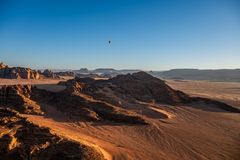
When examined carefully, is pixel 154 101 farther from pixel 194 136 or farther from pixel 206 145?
pixel 206 145

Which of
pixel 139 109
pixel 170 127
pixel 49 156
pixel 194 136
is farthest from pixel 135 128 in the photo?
pixel 49 156

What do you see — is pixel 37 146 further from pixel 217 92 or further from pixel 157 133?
pixel 217 92

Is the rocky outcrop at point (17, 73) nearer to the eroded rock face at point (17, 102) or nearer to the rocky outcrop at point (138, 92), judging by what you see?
the rocky outcrop at point (138, 92)

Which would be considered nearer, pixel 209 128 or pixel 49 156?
pixel 49 156

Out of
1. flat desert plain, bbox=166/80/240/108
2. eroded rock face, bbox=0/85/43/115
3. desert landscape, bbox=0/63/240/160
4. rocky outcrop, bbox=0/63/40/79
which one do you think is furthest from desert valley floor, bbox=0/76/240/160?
rocky outcrop, bbox=0/63/40/79

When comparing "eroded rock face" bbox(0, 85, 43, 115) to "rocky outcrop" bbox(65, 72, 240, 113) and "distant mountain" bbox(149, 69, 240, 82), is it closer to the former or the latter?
"rocky outcrop" bbox(65, 72, 240, 113)

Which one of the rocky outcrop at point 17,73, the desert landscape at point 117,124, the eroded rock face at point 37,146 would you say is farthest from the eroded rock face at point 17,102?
the rocky outcrop at point 17,73

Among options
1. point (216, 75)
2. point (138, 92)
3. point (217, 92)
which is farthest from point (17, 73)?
point (216, 75)
